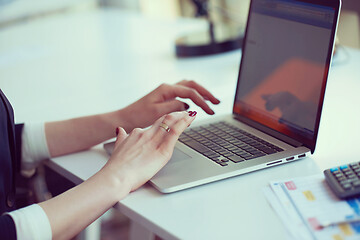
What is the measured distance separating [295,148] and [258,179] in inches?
4.5

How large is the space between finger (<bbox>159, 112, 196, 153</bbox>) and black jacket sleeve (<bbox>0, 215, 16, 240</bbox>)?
272 millimetres

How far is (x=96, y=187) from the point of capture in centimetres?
83

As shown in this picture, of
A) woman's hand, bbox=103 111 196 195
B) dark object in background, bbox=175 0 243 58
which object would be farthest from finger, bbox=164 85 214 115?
dark object in background, bbox=175 0 243 58

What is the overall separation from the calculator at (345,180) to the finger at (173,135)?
25 centimetres

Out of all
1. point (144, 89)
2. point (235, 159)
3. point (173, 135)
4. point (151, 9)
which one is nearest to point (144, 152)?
point (173, 135)

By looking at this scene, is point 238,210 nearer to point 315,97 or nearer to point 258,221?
point 258,221

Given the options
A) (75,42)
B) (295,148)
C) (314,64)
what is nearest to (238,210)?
(295,148)

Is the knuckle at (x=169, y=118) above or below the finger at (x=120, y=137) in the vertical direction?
above

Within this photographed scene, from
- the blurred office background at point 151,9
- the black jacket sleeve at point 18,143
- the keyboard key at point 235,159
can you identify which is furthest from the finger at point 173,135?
the blurred office background at point 151,9

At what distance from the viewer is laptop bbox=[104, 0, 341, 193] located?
2.95 feet

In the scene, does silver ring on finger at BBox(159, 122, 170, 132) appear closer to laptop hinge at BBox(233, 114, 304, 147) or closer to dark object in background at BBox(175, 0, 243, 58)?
laptop hinge at BBox(233, 114, 304, 147)

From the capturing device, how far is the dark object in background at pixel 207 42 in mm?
1746

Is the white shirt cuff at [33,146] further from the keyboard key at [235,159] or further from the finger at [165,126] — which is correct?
the keyboard key at [235,159]

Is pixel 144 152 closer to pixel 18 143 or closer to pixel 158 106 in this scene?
pixel 158 106
